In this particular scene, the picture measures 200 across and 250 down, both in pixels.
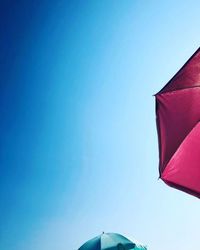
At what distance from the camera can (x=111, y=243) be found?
13695mm

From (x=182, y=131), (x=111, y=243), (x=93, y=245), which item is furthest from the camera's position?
(x=93, y=245)

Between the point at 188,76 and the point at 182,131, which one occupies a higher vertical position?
the point at 188,76

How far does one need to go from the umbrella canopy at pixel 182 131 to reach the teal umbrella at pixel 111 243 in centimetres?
907

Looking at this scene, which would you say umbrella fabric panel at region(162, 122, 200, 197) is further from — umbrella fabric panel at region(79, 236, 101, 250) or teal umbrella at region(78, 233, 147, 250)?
umbrella fabric panel at region(79, 236, 101, 250)

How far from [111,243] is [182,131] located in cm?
966

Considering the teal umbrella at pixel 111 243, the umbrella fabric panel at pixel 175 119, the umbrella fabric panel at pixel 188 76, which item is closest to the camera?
the umbrella fabric panel at pixel 188 76

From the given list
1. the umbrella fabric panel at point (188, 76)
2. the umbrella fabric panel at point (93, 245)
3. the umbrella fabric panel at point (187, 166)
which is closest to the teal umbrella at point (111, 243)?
the umbrella fabric panel at point (93, 245)

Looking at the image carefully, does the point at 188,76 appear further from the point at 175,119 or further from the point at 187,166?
the point at 187,166

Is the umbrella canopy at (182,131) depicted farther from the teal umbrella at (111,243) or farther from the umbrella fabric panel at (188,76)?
the teal umbrella at (111,243)

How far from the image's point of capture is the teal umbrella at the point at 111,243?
13.6m

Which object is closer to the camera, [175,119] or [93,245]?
[175,119]

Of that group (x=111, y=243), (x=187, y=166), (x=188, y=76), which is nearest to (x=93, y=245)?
(x=111, y=243)

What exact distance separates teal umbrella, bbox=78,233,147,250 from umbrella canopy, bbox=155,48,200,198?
907cm

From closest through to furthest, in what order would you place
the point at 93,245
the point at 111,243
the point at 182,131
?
1. the point at 182,131
2. the point at 111,243
3. the point at 93,245
